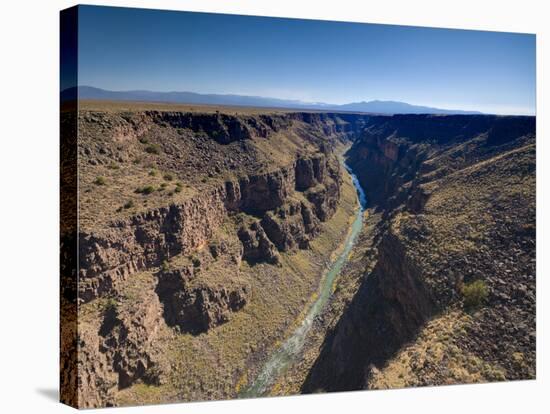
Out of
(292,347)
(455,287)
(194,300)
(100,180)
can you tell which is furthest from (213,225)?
(455,287)

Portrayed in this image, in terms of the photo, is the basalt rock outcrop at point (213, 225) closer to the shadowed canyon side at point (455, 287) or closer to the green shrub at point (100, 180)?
the green shrub at point (100, 180)

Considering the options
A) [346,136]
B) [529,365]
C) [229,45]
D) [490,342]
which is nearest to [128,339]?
[229,45]

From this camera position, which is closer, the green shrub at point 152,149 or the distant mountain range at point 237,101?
the distant mountain range at point 237,101

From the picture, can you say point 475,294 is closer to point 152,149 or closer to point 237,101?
point 237,101

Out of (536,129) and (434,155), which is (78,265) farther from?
(434,155)

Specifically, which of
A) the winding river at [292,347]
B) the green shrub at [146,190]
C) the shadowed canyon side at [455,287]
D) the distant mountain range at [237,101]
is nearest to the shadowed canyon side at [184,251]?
the green shrub at [146,190]

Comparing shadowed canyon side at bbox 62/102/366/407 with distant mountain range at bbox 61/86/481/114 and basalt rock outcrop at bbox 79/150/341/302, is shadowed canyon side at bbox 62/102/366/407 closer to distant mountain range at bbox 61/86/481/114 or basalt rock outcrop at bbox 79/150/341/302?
basalt rock outcrop at bbox 79/150/341/302
